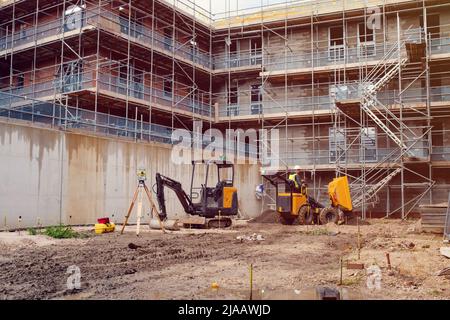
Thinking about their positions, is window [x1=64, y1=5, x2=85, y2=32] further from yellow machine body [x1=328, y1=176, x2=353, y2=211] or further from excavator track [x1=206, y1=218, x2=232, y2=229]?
yellow machine body [x1=328, y1=176, x2=353, y2=211]

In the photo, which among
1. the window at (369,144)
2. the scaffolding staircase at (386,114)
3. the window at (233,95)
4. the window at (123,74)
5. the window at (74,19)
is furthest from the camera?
the window at (233,95)

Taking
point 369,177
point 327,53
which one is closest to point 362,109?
point 369,177

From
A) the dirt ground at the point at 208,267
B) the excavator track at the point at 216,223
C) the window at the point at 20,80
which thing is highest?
the window at the point at 20,80

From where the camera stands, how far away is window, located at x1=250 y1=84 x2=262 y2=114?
3202 centimetres

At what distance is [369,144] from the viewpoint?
2730cm

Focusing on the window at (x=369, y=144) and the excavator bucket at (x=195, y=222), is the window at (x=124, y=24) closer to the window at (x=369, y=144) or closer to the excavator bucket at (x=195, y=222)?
the excavator bucket at (x=195, y=222)

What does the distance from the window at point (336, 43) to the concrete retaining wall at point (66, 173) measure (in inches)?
512

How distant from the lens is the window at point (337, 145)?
27.5m

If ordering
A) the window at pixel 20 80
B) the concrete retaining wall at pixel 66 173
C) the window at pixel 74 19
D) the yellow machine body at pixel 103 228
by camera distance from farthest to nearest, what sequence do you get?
the window at pixel 20 80 → the window at pixel 74 19 → the concrete retaining wall at pixel 66 173 → the yellow machine body at pixel 103 228

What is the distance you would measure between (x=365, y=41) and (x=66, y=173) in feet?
62.3

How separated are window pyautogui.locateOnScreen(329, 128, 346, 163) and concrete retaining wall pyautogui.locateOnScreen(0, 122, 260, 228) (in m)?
10.4

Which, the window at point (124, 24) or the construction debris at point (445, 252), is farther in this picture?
the window at point (124, 24)

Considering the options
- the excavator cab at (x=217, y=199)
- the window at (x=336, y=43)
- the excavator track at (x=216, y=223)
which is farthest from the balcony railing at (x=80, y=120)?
the window at (x=336, y=43)

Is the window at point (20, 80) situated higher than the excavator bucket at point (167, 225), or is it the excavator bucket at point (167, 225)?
the window at point (20, 80)
